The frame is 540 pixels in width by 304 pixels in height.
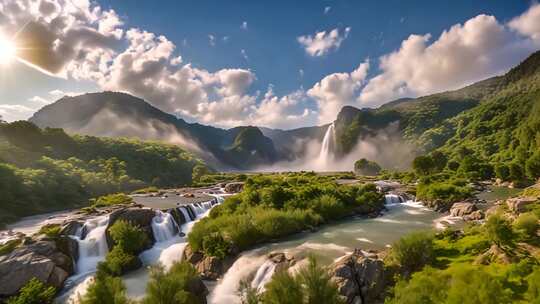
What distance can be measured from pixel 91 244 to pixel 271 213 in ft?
75.7

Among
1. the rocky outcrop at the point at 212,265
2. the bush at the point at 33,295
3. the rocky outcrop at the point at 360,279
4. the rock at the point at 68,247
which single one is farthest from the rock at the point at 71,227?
the rocky outcrop at the point at 360,279

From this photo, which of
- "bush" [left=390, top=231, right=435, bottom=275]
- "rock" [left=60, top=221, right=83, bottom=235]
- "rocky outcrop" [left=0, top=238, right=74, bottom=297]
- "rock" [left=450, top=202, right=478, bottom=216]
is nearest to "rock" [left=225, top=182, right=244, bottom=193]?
"rock" [left=60, top=221, right=83, bottom=235]

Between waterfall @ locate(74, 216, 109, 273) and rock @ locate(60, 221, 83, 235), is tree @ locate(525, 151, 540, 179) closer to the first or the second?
waterfall @ locate(74, 216, 109, 273)

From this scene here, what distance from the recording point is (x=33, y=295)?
25.0 metres

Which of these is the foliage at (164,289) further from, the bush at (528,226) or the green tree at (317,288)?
the bush at (528,226)

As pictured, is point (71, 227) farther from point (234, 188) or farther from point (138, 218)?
point (234, 188)

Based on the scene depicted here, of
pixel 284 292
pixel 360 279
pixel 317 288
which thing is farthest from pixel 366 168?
pixel 284 292

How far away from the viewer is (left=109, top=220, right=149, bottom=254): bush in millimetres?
36438

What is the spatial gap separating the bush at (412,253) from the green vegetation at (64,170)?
64512 mm

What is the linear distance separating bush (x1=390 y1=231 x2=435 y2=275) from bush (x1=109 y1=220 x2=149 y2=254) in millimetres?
28293

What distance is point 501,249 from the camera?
2312cm

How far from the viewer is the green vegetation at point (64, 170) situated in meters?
68.1

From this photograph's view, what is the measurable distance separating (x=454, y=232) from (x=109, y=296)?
32.3 meters

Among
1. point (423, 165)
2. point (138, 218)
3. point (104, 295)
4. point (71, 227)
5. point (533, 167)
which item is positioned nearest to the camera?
point (104, 295)
